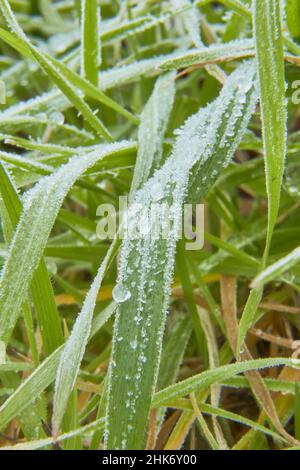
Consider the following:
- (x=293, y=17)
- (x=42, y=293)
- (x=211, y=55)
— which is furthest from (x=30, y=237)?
(x=293, y=17)

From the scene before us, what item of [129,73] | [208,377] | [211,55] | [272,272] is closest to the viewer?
[272,272]

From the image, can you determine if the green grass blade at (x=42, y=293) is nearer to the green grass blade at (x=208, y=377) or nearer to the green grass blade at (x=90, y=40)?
the green grass blade at (x=208, y=377)

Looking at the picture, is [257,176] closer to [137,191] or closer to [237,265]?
[237,265]

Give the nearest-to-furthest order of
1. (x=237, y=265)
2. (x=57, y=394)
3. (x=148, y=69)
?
1. (x=57, y=394)
2. (x=237, y=265)
3. (x=148, y=69)

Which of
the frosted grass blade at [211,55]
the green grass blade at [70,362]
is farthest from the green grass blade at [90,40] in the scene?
the green grass blade at [70,362]

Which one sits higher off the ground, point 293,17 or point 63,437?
point 293,17

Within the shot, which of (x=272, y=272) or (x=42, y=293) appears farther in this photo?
(x=42, y=293)

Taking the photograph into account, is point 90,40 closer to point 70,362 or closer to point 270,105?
point 270,105
